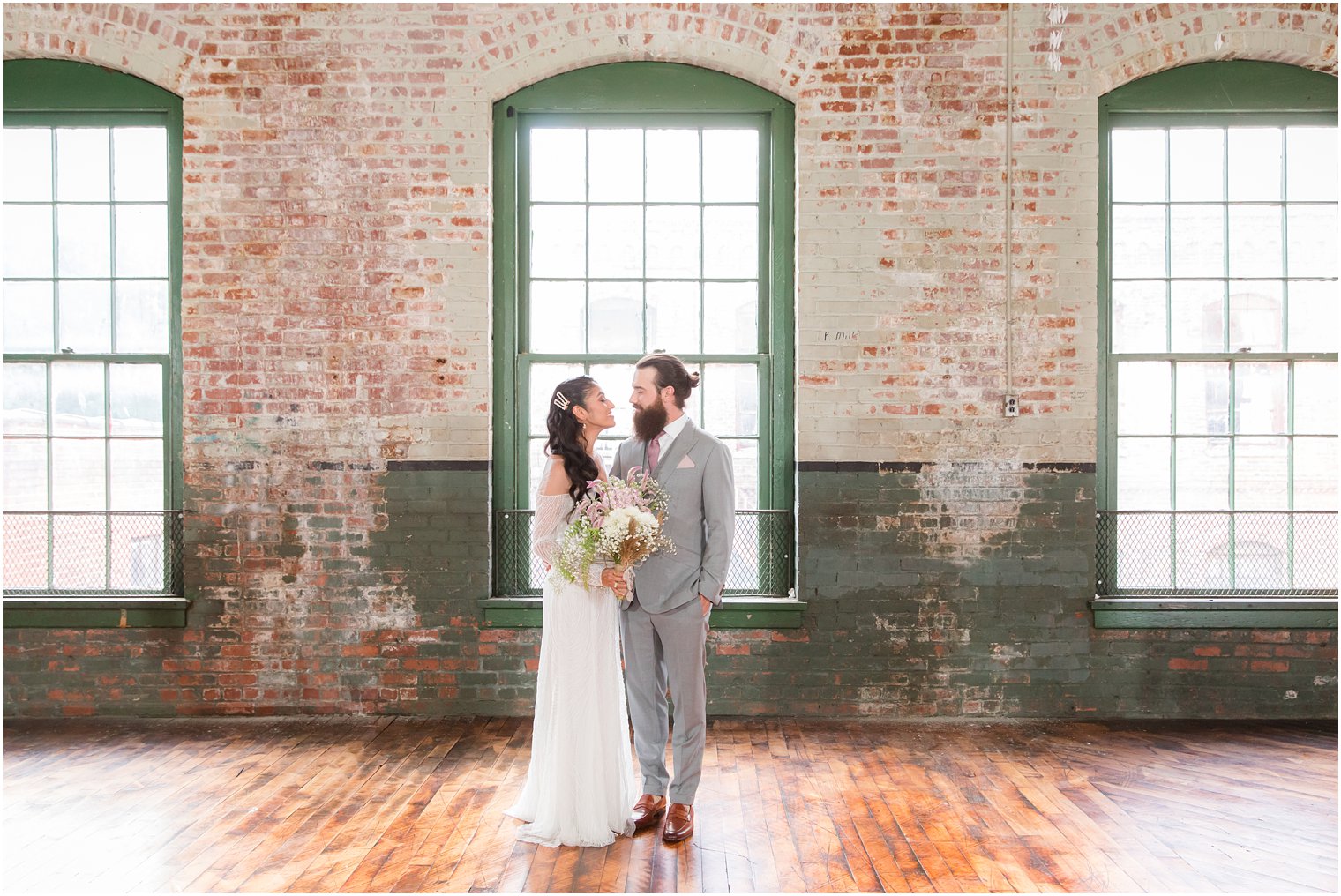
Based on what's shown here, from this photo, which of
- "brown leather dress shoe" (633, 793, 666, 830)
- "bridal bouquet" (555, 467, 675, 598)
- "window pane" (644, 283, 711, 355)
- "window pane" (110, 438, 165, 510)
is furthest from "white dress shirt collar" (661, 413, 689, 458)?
"window pane" (110, 438, 165, 510)

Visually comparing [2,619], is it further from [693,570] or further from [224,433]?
[693,570]

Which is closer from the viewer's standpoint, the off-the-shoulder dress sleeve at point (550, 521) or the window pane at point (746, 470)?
the off-the-shoulder dress sleeve at point (550, 521)

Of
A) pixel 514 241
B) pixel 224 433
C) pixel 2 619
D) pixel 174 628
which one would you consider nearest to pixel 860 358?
pixel 514 241

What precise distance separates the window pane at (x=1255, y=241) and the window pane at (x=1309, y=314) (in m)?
0.17

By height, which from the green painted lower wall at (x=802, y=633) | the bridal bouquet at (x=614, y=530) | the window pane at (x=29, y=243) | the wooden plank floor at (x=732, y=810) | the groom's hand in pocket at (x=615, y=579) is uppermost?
the window pane at (x=29, y=243)

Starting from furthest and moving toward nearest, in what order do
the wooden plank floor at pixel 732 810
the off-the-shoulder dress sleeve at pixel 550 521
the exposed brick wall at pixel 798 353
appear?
the exposed brick wall at pixel 798 353 < the off-the-shoulder dress sleeve at pixel 550 521 < the wooden plank floor at pixel 732 810

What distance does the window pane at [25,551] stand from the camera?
182 inches

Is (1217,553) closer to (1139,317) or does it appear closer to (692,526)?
(1139,317)

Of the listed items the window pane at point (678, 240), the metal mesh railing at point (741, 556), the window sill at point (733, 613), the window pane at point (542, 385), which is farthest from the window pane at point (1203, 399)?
the window pane at point (542, 385)

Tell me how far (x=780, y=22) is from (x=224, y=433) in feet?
11.8

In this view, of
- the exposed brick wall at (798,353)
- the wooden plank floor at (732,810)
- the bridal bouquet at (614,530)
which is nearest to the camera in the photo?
the wooden plank floor at (732,810)

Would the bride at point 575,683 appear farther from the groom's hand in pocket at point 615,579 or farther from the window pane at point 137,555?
the window pane at point 137,555

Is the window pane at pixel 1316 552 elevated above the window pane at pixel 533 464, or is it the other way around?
the window pane at pixel 533 464

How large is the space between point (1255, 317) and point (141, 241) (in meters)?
6.02
